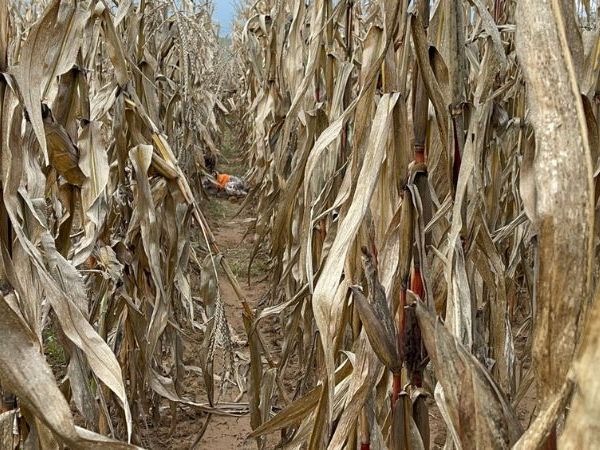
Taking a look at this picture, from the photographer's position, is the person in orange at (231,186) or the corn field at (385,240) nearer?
the corn field at (385,240)

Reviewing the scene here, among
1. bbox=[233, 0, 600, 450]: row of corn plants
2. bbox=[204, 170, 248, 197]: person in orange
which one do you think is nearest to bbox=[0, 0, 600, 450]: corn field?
bbox=[233, 0, 600, 450]: row of corn plants

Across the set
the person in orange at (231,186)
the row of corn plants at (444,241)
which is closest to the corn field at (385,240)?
the row of corn plants at (444,241)

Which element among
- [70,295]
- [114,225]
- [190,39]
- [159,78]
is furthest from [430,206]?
[159,78]

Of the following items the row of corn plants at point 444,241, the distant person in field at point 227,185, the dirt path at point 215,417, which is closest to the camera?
the row of corn plants at point 444,241

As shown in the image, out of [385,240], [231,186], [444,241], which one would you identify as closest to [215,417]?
[444,241]

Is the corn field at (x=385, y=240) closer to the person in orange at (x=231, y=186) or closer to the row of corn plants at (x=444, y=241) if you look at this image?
the row of corn plants at (x=444, y=241)

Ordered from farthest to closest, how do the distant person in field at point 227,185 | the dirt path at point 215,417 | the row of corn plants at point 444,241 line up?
the distant person in field at point 227,185
the dirt path at point 215,417
the row of corn plants at point 444,241

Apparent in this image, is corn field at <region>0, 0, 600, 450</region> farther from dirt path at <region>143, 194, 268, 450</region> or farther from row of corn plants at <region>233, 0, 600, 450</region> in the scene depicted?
dirt path at <region>143, 194, 268, 450</region>

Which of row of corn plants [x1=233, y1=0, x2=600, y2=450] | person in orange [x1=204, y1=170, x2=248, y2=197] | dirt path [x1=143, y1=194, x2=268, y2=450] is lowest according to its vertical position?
dirt path [x1=143, y1=194, x2=268, y2=450]

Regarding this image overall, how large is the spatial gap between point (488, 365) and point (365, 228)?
0.22 m

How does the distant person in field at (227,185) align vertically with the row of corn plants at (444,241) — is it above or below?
above

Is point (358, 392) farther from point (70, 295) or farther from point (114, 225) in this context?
point (114, 225)

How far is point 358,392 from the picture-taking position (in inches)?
25.6

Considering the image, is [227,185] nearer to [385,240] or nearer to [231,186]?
[231,186]
